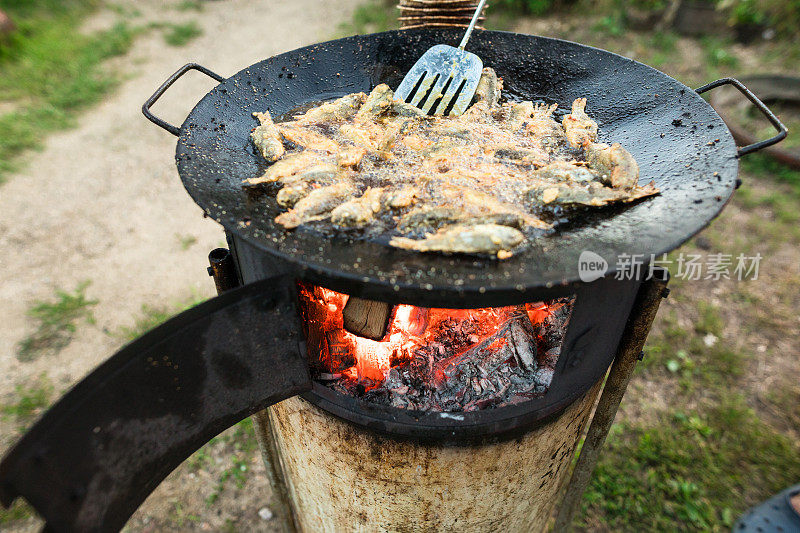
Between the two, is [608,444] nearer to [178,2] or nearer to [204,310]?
[204,310]

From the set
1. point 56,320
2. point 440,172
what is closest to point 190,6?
point 56,320

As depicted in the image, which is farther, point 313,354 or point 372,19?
point 372,19

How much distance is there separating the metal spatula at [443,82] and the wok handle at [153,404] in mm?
1345

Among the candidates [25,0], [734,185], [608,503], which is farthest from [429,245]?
[25,0]

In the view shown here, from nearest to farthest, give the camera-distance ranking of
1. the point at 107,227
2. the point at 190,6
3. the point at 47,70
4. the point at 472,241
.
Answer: the point at 472,241 < the point at 107,227 < the point at 47,70 < the point at 190,6

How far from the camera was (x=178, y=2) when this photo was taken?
10.3 metres

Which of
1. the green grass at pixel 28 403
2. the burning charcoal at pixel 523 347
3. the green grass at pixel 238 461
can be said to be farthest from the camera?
the green grass at pixel 28 403

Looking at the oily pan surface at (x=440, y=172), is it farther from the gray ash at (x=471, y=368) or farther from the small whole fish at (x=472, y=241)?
the gray ash at (x=471, y=368)

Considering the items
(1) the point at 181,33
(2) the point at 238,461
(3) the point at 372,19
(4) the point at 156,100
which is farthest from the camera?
(3) the point at 372,19

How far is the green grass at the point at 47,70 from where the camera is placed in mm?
6566

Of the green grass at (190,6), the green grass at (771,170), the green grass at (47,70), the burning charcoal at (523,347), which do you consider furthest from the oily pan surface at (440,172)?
the green grass at (190,6)

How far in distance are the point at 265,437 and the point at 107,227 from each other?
13.5 feet

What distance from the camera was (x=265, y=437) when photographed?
2445 millimetres

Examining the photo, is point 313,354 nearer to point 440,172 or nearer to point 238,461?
point 440,172
